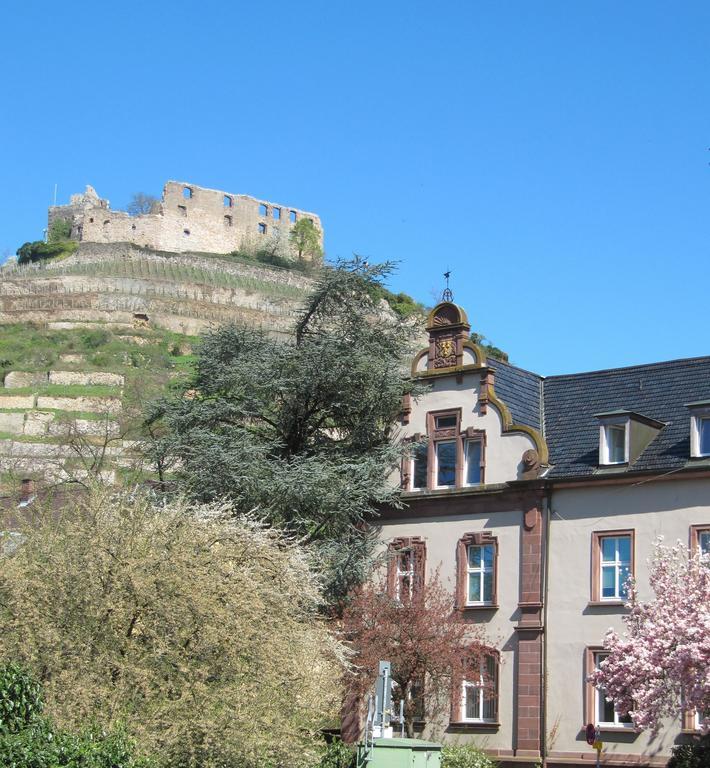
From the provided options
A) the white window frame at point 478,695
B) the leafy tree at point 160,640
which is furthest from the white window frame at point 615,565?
the leafy tree at point 160,640

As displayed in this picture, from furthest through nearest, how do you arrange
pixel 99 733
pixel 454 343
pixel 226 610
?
pixel 454 343, pixel 226 610, pixel 99 733

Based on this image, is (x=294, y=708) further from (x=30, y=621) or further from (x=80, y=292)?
(x=80, y=292)

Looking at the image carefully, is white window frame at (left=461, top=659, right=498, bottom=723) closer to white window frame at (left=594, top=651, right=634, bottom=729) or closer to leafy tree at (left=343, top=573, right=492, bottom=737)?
leafy tree at (left=343, top=573, right=492, bottom=737)

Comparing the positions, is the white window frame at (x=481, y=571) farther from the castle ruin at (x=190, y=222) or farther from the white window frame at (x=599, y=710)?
the castle ruin at (x=190, y=222)

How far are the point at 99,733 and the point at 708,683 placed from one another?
12.9 meters

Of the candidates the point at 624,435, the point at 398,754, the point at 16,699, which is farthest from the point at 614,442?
the point at 16,699

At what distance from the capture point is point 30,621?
1174 inches

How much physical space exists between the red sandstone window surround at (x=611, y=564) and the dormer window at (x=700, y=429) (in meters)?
2.70

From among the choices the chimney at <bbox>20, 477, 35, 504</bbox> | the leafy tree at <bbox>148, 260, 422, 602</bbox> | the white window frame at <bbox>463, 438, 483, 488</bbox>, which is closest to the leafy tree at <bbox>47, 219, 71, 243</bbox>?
the chimney at <bbox>20, 477, 35, 504</bbox>

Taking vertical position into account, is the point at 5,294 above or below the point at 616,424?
above

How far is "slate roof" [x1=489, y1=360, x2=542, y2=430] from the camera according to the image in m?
43.8

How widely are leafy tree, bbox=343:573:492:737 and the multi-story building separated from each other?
481mm

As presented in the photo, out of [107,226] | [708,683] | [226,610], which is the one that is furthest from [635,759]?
[107,226]

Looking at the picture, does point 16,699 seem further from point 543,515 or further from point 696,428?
point 696,428
